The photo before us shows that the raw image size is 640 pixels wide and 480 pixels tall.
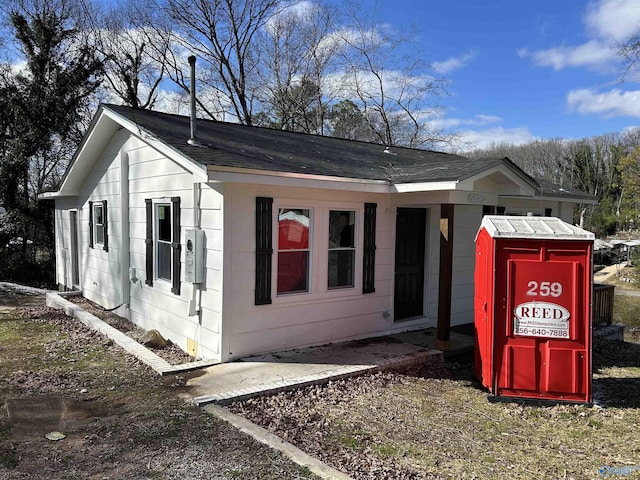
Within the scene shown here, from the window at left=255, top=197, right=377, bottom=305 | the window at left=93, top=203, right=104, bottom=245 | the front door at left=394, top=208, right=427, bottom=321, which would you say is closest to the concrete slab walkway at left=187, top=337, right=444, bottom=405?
the window at left=255, top=197, right=377, bottom=305

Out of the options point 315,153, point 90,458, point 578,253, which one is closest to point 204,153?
point 315,153

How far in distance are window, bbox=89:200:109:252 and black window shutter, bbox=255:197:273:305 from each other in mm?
5119

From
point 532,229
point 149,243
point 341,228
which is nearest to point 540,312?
point 532,229

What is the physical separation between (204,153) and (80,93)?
16.0m

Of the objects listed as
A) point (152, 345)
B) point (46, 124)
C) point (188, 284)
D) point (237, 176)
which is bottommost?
point (152, 345)

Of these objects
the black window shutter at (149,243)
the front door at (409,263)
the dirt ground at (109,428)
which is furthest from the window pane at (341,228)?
the black window shutter at (149,243)

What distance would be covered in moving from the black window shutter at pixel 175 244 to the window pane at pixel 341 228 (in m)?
2.28

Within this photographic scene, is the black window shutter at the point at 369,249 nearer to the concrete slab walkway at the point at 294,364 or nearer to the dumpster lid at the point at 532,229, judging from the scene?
the concrete slab walkway at the point at 294,364

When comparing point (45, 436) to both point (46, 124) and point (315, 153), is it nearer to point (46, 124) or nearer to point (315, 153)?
point (315, 153)

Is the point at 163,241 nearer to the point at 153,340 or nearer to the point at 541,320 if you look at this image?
the point at 153,340

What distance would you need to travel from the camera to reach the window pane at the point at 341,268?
23.0ft

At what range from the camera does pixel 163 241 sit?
298 inches

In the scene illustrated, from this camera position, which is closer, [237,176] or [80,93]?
[237,176]

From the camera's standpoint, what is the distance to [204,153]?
5.96m
